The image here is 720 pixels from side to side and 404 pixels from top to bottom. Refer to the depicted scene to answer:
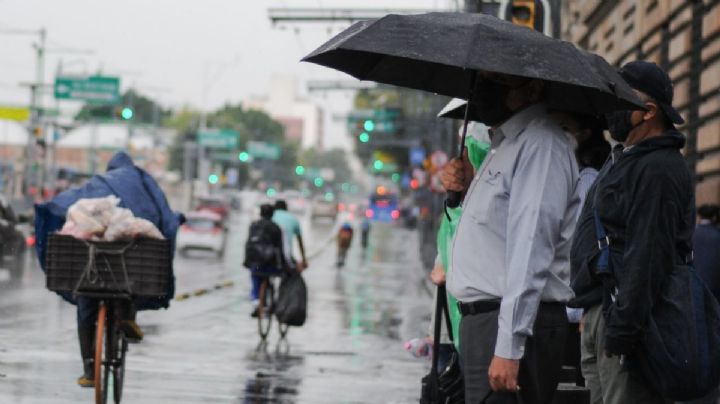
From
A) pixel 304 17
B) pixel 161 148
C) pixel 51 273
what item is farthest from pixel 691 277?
pixel 161 148

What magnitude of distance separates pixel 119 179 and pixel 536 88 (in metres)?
5.28

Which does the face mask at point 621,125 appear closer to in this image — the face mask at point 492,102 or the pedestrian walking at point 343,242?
the face mask at point 492,102

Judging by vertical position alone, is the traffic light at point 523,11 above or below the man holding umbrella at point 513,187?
above

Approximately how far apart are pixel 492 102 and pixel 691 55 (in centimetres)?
948

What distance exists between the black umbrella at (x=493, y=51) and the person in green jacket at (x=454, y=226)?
5.83ft

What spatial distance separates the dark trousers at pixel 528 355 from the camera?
183 inches

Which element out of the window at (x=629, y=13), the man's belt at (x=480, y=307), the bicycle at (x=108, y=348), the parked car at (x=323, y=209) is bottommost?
the parked car at (x=323, y=209)

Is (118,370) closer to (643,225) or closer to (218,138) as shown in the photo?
(643,225)

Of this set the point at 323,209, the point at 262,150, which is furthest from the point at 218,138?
the point at 262,150

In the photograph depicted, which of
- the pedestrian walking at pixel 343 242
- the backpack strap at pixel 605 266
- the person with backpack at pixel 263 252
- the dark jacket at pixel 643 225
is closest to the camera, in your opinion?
the dark jacket at pixel 643 225

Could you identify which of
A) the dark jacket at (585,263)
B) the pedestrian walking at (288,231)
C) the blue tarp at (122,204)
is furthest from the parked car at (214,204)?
the dark jacket at (585,263)

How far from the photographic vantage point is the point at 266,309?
16.7 meters

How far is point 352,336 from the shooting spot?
56.8 ft

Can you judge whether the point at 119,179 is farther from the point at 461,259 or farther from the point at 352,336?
the point at 352,336
